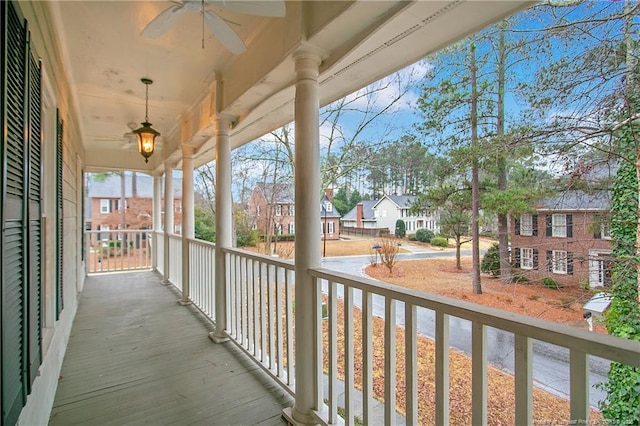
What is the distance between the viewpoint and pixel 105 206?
34.2 feet

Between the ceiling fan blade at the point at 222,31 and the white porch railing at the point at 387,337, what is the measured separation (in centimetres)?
152

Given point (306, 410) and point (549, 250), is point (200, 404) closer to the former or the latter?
point (306, 410)

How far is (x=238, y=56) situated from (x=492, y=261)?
102 inches

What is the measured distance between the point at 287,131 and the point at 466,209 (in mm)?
3024

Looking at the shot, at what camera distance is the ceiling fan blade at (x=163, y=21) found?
5.86 feet

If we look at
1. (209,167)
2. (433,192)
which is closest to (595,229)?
(433,192)

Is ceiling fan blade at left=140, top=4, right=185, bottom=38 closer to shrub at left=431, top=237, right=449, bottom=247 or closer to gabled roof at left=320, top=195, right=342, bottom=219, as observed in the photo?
gabled roof at left=320, top=195, right=342, bottom=219

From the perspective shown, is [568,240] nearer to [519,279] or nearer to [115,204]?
[519,279]

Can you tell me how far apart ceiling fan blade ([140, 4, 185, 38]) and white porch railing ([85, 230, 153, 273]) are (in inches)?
246

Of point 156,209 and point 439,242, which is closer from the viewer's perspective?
point 439,242

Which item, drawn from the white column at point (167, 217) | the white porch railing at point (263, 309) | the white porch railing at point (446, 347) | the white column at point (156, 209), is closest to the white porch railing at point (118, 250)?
the white column at point (156, 209)

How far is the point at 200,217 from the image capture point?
6.16 m

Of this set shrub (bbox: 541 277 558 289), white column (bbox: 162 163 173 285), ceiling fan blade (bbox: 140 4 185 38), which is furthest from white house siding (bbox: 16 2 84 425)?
white column (bbox: 162 163 173 285)

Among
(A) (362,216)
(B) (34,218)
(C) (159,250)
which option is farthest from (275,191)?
(C) (159,250)
